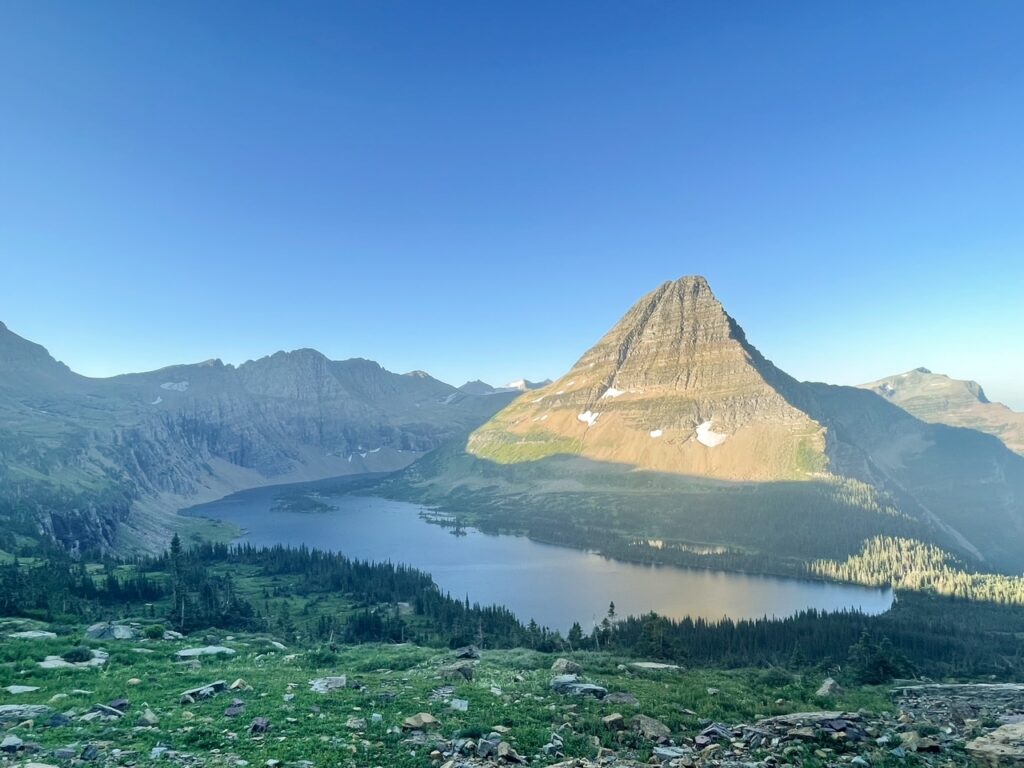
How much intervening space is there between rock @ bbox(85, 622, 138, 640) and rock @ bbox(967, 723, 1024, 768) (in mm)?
60558

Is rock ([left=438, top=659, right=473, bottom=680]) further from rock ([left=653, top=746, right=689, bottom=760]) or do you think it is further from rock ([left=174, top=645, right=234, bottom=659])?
rock ([left=174, top=645, right=234, bottom=659])

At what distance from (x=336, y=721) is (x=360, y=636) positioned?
79.1m

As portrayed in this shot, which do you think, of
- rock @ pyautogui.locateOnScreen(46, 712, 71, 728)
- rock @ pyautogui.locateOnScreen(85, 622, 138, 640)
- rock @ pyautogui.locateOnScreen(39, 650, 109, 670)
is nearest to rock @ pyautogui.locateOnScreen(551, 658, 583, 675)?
rock @ pyautogui.locateOnScreen(46, 712, 71, 728)

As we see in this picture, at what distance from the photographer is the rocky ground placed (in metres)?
20.5

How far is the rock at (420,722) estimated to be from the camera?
77.0ft

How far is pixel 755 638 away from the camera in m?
110

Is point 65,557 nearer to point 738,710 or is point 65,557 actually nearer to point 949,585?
point 738,710

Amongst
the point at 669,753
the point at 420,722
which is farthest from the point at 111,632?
the point at 669,753

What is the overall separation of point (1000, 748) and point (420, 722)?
76.4 ft

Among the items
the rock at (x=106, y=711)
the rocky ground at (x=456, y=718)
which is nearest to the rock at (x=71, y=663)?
the rocky ground at (x=456, y=718)

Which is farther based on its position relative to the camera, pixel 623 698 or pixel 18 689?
pixel 623 698

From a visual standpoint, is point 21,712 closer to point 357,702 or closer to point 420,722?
point 357,702

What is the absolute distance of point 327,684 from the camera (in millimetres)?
31156

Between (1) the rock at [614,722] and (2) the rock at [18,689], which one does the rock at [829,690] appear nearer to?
(1) the rock at [614,722]
